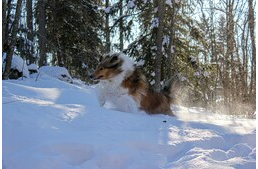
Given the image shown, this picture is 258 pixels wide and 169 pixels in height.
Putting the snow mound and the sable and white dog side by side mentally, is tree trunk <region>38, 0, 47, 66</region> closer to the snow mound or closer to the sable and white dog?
the snow mound

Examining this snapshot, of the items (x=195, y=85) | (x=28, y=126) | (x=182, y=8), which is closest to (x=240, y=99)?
(x=195, y=85)

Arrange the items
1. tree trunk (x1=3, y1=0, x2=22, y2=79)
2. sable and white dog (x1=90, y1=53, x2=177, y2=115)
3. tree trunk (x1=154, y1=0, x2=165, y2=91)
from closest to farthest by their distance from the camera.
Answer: sable and white dog (x1=90, y1=53, x2=177, y2=115) < tree trunk (x1=3, y1=0, x2=22, y2=79) < tree trunk (x1=154, y1=0, x2=165, y2=91)

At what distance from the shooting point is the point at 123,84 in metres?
6.35

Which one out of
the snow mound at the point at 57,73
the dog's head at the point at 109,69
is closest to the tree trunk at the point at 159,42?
the snow mound at the point at 57,73

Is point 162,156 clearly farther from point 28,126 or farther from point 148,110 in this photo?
point 148,110

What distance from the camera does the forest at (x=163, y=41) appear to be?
43.0ft

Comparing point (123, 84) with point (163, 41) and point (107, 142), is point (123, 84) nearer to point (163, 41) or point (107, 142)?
point (107, 142)

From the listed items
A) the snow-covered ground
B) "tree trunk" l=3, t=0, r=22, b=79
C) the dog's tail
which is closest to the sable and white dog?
the dog's tail

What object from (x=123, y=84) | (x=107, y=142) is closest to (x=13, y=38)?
(x=123, y=84)

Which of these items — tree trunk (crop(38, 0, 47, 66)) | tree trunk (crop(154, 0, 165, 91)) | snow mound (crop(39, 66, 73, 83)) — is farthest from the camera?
tree trunk (crop(38, 0, 47, 66))

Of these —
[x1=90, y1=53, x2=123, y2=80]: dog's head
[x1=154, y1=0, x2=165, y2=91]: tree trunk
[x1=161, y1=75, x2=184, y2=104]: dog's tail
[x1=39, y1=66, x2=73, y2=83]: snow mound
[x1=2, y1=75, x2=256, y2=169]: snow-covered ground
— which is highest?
[x1=154, y1=0, x2=165, y2=91]: tree trunk

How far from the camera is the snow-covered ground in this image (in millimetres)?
2705

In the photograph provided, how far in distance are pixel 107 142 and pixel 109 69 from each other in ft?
11.1

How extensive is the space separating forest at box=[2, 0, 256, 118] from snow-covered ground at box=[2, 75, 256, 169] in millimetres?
8039
